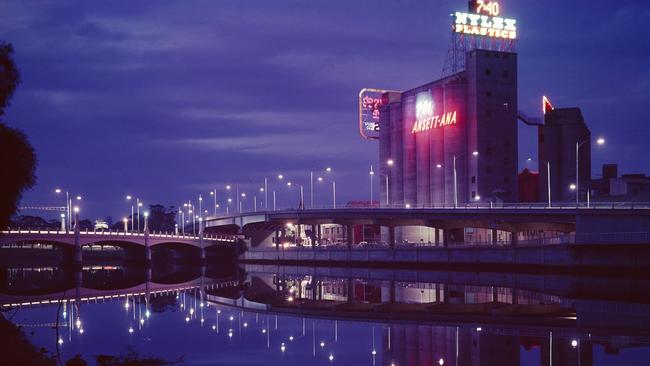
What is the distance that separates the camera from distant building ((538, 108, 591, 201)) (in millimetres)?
144625

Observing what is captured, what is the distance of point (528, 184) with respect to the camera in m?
151

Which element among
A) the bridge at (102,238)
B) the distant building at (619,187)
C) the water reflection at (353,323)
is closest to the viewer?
the water reflection at (353,323)

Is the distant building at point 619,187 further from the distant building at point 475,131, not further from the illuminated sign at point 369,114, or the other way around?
the illuminated sign at point 369,114

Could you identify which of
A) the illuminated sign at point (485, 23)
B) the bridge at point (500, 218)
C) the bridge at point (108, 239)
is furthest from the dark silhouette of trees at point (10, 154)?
the illuminated sign at point (485, 23)

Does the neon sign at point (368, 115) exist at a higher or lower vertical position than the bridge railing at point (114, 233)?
higher

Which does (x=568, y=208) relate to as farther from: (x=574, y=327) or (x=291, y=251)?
(x=291, y=251)

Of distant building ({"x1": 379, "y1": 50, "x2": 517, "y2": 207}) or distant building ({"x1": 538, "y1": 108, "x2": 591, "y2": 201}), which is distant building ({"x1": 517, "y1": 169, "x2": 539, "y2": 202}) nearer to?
distant building ({"x1": 538, "y1": 108, "x2": 591, "y2": 201})

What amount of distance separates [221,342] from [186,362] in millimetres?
6736

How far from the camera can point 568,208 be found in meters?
86.2

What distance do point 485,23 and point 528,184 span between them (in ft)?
102

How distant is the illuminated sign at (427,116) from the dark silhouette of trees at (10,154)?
105 metres

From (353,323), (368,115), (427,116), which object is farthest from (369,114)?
(353,323)

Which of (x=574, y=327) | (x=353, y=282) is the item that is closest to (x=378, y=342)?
(x=574, y=327)

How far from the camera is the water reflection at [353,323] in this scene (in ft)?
121
